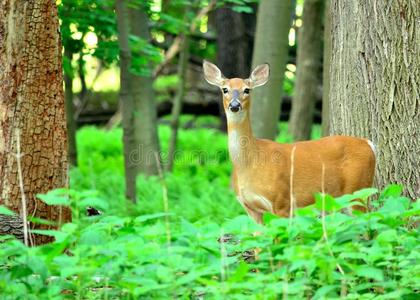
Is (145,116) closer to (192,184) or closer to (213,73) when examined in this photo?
(192,184)

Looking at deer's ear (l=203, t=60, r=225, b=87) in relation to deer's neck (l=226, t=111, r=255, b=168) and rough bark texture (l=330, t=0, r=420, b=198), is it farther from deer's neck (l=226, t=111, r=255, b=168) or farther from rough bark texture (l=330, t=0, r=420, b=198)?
rough bark texture (l=330, t=0, r=420, b=198)

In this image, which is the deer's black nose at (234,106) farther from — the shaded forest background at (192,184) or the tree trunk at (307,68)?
the tree trunk at (307,68)

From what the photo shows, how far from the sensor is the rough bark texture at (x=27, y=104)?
669cm

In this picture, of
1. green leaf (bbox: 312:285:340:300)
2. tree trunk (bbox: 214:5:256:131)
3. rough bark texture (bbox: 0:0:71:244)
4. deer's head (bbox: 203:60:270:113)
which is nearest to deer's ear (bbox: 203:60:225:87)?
deer's head (bbox: 203:60:270:113)

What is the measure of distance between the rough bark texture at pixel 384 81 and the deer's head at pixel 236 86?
0.87 meters

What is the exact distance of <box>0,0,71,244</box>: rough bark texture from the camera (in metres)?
6.69

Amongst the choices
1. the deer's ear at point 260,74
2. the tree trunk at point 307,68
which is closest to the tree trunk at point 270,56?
the tree trunk at point 307,68

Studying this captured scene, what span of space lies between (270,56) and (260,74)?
9.89ft

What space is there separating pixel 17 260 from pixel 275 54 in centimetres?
728

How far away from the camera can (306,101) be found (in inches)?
584

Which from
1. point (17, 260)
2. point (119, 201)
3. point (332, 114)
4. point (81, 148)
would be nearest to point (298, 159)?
point (332, 114)

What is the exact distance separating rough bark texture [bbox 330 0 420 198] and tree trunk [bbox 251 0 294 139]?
11.6 feet

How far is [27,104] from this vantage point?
6.71m

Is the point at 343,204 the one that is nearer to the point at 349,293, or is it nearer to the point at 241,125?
the point at 349,293
